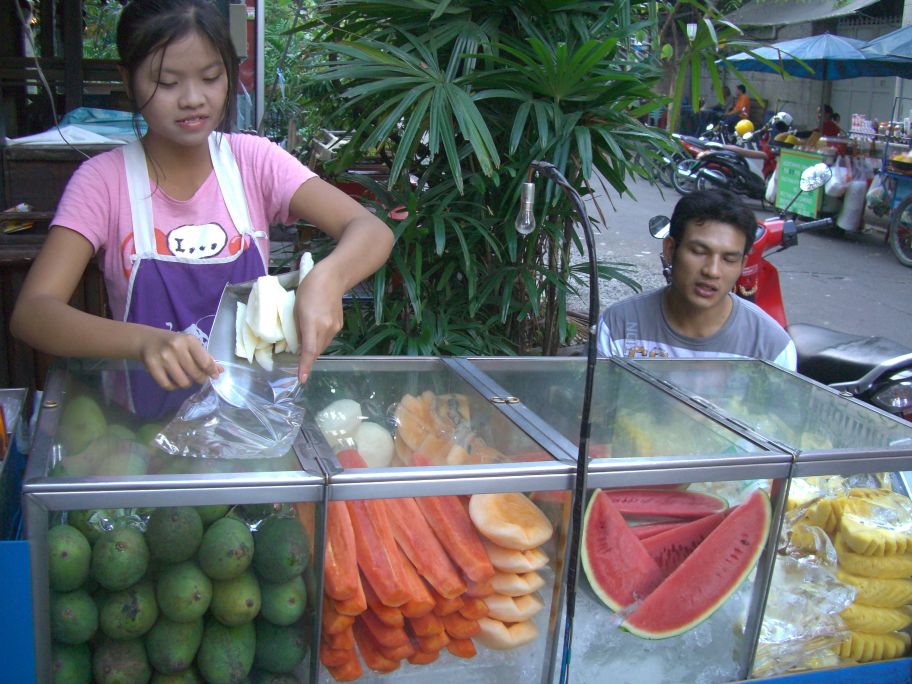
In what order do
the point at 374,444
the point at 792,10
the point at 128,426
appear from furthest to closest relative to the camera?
1. the point at 792,10
2. the point at 374,444
3. the point at 128,426

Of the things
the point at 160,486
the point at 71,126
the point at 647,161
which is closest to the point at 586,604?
the point at 160,486

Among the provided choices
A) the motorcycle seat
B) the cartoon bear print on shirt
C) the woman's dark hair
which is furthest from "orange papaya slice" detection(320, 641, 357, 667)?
the motorcycle seat

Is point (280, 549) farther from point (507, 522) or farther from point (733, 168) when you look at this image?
point (733, 168)

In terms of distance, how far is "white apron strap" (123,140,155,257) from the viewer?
1628 mm

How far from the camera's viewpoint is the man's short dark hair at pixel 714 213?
2600 mm

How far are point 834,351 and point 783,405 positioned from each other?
1.44 metres

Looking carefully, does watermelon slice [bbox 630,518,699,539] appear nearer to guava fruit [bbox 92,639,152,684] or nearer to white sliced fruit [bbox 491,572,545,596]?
white sliced fruit [bbox 491,572,545,596]

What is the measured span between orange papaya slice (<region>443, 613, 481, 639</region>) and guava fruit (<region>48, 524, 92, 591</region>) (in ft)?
1.76

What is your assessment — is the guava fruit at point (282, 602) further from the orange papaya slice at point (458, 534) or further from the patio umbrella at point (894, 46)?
the patio umbrella at point (894, 46)

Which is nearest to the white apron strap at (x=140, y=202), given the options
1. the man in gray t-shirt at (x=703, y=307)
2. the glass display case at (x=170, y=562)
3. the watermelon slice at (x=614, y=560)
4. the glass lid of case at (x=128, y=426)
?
the glass lid of case at (x=128, y=426)

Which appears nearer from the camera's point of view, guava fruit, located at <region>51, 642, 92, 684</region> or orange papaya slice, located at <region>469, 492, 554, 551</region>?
guava fruit, located at <region>51, 642, 92, 684</region>

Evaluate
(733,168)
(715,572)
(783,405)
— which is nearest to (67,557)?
(715,572)

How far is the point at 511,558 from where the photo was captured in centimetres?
138

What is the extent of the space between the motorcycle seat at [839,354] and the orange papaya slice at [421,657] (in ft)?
7.58
